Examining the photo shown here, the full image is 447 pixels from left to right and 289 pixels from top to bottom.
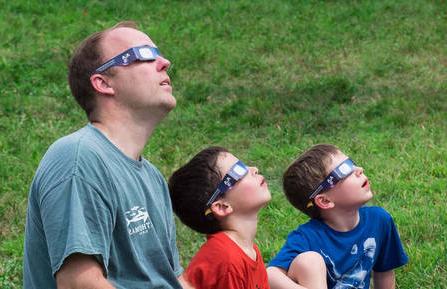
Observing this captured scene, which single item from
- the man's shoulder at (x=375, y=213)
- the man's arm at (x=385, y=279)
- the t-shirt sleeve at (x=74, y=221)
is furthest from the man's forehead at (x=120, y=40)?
the man's arm at (x=385, y=279)

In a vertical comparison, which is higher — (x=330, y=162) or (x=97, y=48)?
(x=97, y=48)

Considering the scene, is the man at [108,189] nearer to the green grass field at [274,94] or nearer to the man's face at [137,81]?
the man's face at [137,81]

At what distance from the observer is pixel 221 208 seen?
4480mm

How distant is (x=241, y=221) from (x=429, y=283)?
60.6 inches

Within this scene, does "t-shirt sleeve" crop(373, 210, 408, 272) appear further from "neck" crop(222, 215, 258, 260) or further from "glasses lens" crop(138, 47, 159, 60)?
"glasses lens" crop(138, 47, 159, 60)

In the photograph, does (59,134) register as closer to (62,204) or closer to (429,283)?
(429,283)

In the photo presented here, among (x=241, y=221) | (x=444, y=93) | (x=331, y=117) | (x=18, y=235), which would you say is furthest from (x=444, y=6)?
(x=241, y=221)

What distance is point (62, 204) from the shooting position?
127 inches

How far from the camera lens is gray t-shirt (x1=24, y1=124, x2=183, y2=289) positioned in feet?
10.6

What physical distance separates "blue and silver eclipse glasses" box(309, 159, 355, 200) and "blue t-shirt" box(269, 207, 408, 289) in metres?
0.18

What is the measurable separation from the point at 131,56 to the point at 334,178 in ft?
5.29

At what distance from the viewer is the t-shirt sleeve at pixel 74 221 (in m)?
3.22

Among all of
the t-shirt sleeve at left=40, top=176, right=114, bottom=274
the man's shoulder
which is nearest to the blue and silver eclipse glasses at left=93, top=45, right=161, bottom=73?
the t-shirt sleeve at left=40, top=176, right=114, bottom=274

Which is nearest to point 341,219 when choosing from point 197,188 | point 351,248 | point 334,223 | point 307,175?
point 334,223
